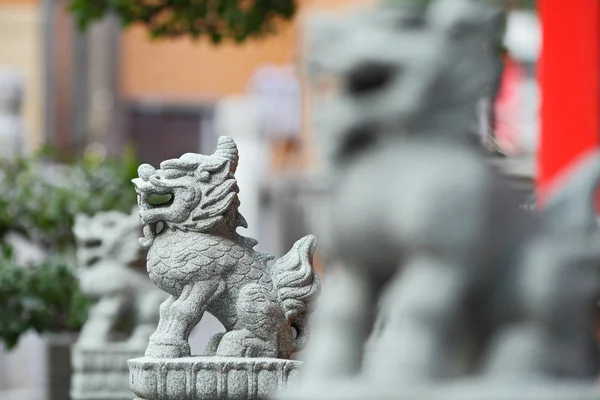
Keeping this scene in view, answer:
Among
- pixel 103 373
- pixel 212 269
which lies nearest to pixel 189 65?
pixel 103 373

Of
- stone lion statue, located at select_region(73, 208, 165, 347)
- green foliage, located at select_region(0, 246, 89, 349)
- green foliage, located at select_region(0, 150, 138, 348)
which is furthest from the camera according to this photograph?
green foliage, located at select_region(0, 150, 138, 348)

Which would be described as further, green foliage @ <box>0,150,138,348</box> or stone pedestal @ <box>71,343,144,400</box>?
green foliage @ <box>0,150,138,348</box>

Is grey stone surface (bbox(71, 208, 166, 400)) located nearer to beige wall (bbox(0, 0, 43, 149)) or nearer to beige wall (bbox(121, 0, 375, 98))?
beige wall (bbox(0, 0, 43, 149))

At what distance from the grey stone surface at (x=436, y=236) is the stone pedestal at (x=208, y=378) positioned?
71.2 inches

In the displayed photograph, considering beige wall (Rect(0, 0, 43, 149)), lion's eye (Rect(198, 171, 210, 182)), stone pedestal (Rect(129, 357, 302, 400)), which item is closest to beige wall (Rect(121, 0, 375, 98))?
→ beige wall (Rect(0, 0, 43, 149))

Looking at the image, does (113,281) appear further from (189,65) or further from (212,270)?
(189,65)

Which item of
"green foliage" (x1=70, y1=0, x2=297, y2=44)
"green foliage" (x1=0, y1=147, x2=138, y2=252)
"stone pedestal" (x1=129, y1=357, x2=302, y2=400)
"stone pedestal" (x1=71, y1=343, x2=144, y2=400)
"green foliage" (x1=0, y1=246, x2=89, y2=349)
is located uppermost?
"green foliage" (x1=70, y1=0, x2=297, y2=44)

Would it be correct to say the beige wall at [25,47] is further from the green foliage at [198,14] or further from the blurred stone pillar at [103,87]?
the green foliage at [198,14]

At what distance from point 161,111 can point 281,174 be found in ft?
21.4

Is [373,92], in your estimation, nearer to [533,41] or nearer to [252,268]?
[252,268]

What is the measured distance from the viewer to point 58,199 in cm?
971

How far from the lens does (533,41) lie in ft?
62.1

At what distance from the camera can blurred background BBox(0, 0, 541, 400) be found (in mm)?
9641

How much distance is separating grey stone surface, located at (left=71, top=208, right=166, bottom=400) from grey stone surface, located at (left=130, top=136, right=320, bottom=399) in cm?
216
